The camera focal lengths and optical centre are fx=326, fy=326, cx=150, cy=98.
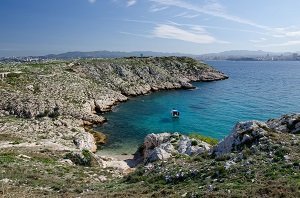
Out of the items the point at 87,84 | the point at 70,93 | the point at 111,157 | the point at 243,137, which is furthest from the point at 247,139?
the point at 87,84

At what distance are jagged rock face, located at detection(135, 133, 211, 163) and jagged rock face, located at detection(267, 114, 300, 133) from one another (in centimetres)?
740

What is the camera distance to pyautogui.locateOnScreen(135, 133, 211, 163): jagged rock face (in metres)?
33.8

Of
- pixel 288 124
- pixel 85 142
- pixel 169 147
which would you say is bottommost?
pixel 85 142

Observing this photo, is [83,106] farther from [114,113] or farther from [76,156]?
[76,156]

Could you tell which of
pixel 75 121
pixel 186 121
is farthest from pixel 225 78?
pixel 75 121

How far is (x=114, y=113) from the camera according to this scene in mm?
79562

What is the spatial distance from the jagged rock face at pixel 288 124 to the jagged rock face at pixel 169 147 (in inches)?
292

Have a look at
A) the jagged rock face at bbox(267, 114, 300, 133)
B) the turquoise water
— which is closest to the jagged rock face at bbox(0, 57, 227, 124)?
the turquoise water

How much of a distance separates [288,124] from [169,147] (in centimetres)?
1349

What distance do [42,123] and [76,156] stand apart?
2177cm

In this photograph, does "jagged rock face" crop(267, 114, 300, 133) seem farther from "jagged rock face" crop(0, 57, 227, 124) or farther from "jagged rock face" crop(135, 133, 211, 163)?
"jagged rock face" crop(0, 57, 227, 124)

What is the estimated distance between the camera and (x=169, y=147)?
1510 inches

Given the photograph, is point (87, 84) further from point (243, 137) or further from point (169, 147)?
point (243, 137)

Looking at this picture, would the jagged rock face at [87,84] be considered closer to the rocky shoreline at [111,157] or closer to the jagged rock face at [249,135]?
the rocky shoreline at [111,157]
